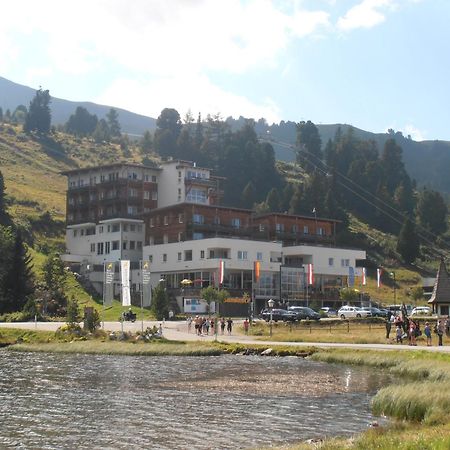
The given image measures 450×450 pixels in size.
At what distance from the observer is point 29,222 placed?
13788 cm

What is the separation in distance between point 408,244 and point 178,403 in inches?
5073

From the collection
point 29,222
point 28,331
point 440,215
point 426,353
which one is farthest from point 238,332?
point 440,215

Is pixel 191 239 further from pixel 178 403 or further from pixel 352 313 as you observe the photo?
pixel 178 403

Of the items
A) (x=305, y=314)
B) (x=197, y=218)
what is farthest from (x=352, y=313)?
(x=197, y=218)

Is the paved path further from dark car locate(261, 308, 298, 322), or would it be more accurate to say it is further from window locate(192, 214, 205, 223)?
window locate(192, 214, 205, 223)

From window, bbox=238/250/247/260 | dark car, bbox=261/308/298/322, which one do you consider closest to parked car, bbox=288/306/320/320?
dark car, bbox=261/308/298/322

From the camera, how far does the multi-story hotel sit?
340ft

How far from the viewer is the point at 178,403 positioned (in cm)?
2897

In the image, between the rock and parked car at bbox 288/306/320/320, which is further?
parked car at bbox 288/306/320/320

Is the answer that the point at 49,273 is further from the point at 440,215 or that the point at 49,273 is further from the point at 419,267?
the point at 440,215

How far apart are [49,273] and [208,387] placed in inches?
2527

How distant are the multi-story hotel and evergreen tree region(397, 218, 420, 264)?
29209 millimetres

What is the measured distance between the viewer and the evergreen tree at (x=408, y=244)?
151125 millimetres

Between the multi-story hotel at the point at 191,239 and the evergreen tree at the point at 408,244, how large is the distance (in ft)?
95.8
